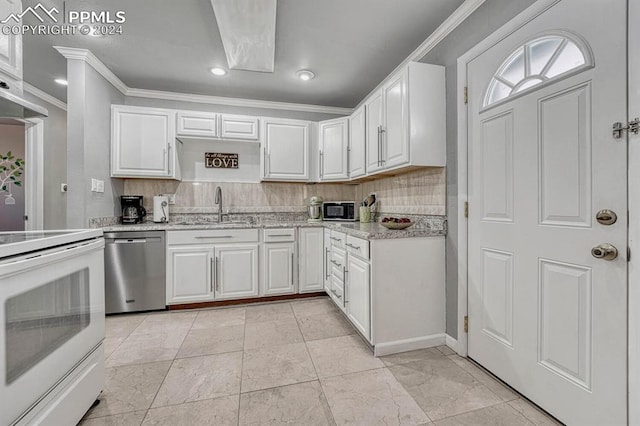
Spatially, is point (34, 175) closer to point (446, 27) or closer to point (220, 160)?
point (220, 160)

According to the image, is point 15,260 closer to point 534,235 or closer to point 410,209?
point 534,235

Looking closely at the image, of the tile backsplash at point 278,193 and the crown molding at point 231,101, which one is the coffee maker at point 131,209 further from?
the crown molding at point 231,101

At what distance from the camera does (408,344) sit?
199cm

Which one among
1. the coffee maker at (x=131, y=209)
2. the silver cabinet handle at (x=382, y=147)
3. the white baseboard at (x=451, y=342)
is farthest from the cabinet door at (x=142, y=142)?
the white baseboard at (x=451, y=342)

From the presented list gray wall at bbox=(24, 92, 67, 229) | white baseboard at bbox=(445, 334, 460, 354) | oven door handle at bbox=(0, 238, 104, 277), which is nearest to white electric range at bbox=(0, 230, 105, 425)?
oven door handle at bbox=(0, 238, 104, 277)

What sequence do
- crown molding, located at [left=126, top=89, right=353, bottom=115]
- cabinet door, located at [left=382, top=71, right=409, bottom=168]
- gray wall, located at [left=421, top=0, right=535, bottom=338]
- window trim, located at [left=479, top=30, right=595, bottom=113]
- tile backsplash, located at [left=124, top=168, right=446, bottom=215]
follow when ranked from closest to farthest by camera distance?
window trim, located at [left=479, top=30, right=595, bottom=113] < gray wall, located at [left=421, top=0, right=535, bottom=338] < cabinet door, located at [left=382, top=71, right=409, bottom=168] < tile backsplash, located at [left=124, top=168, right=446, bottom=215] < crown molding, located at [left=126, top=89, right=353, bottom=115]

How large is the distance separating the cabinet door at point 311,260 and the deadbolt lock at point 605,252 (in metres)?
2.31

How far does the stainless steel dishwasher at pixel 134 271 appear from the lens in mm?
2607

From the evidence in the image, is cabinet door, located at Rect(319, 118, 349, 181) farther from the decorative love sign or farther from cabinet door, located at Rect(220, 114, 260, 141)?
the decorative love sign

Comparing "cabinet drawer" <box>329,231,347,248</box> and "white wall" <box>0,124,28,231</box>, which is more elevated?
"white wall" <box>0,124,28,231</box>

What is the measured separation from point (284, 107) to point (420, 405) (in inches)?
135

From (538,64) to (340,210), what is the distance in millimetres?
2366

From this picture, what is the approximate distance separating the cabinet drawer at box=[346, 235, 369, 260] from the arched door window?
3.97ft

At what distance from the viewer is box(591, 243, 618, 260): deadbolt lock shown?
3.60ft
